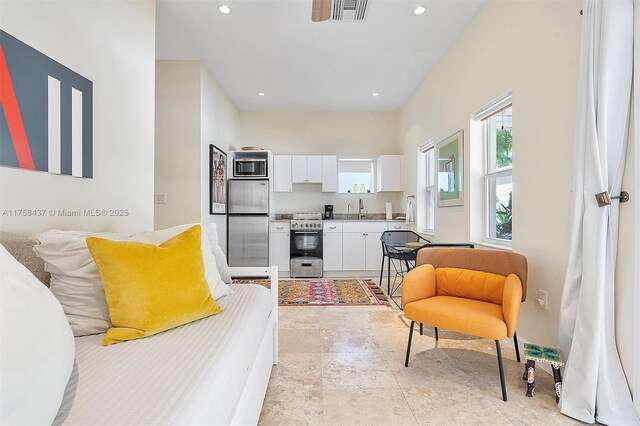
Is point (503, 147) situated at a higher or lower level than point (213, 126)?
lower

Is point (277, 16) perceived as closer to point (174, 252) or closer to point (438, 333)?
point (174, 252)

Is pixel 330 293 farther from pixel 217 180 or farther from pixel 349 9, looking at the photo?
pixel 349 9

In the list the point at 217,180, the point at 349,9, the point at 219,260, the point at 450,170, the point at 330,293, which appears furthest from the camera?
the point at 217,180

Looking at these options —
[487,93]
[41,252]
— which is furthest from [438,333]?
[41,252]

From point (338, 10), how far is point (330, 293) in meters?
3.05

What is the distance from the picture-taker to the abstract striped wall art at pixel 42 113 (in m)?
1.37

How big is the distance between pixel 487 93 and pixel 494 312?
1.87 meters

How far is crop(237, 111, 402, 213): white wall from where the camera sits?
5.64 metres

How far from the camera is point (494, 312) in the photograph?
192 centimetres

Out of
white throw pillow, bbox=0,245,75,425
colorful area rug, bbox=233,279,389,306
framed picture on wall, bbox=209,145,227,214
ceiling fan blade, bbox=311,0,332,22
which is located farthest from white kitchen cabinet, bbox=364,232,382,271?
white throw pillow, bbox=0,245,75,425

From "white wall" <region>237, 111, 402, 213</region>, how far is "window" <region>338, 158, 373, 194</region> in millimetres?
93

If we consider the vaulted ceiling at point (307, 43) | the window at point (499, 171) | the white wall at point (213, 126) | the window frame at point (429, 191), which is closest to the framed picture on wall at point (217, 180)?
the white wall at point (213, 126)

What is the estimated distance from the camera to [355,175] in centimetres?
575

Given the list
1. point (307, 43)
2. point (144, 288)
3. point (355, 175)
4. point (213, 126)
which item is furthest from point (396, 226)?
point (144, 288)
